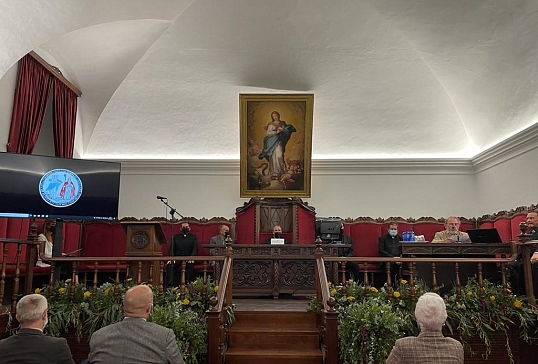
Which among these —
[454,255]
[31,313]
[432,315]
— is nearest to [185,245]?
[454,255]

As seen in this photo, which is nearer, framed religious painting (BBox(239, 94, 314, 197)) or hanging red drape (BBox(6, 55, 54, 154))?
hanging red drape (BBox(6, 55, 54, 154))

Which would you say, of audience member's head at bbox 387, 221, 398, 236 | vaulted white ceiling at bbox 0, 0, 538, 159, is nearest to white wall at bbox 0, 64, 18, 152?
vaulted white ceiling at bbox 0, 0, 538, 159

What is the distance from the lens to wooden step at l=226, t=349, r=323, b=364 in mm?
4582

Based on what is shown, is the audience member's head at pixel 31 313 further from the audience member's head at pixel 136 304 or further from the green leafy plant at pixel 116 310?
the green leafy plant at pixel 116 310

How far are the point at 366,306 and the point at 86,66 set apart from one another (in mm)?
6768

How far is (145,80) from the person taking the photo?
8977 mm

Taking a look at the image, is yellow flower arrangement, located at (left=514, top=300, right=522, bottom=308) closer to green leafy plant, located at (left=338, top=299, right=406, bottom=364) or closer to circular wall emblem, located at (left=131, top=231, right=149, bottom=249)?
green leafy plant, located at (left=338, top=299, right=406, bottom=364)

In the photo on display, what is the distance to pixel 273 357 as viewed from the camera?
459cm

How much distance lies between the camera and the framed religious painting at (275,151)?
357 inches

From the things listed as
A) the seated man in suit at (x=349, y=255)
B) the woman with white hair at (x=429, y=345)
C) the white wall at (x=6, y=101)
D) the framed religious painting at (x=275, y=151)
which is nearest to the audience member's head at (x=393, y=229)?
the seated man in suit at (x=349, y=255)

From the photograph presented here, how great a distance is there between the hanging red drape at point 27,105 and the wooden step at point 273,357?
457 centimetres

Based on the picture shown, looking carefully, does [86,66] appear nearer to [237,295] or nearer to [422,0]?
[237,295]

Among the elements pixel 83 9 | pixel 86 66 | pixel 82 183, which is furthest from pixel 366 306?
pixel 86 66

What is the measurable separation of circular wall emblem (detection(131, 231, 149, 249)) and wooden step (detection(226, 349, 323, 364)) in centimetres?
193
